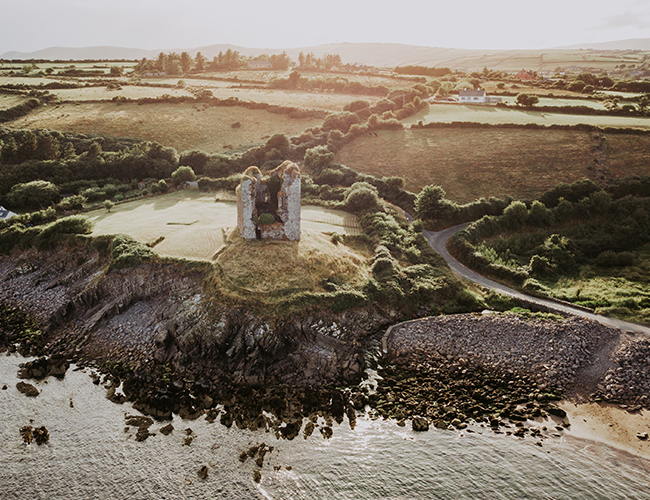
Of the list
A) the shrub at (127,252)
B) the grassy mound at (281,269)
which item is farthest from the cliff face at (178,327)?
the grassy mound at (281,269)

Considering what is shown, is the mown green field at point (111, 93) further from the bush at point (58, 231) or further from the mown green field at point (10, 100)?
the bush at point (58, 231)

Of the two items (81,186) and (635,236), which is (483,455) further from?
(81,186)

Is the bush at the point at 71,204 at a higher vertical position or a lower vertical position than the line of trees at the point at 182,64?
lower

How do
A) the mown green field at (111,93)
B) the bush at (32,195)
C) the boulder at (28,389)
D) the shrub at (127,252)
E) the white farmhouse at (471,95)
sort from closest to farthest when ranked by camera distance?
the boulder at (28,389)
the shrub at (127,252)
the bush at (32,195)
the mown green field at (111,93)
the white farmhouse at (471,95)

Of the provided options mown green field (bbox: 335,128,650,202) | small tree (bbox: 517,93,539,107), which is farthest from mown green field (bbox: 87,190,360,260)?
small tree (bbox: 517,93,539,107)

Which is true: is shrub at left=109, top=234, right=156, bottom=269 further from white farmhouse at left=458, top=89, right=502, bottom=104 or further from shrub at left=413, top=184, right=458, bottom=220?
white farmhouse at left=458, top=89, right=502, bottom=104
